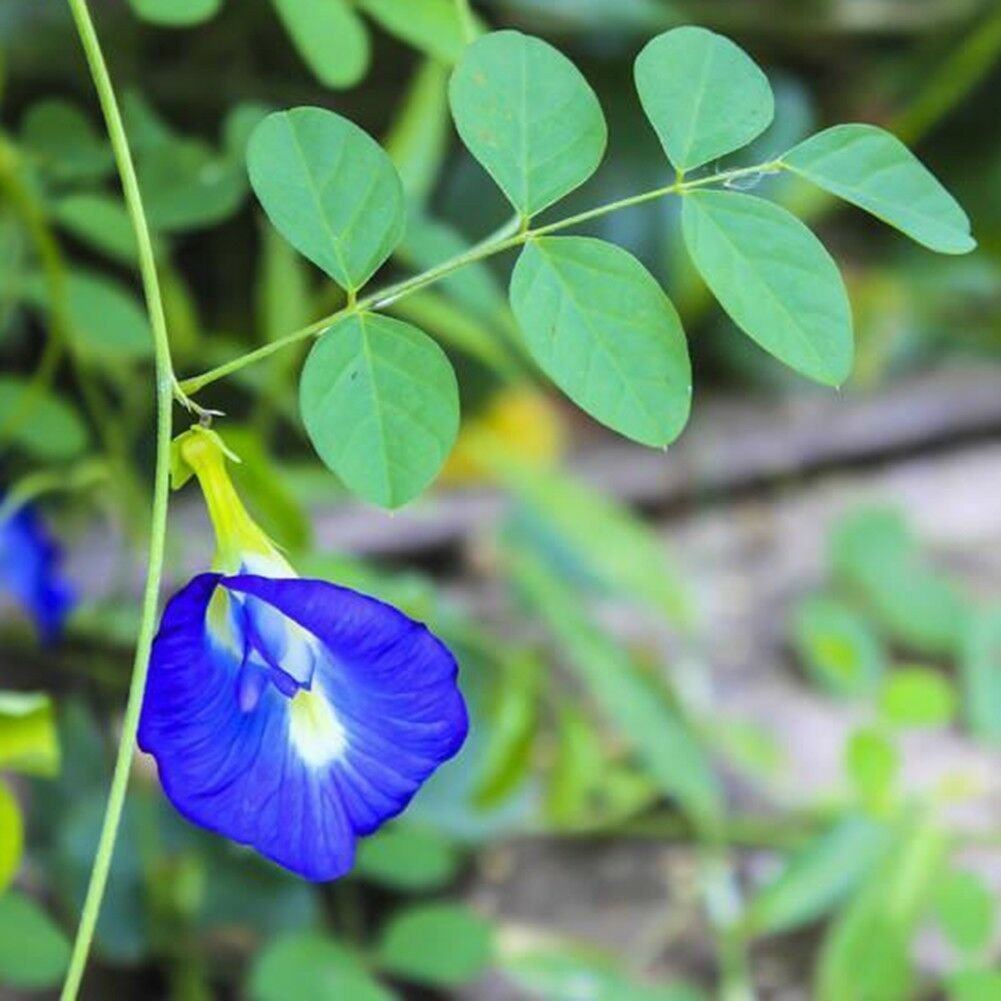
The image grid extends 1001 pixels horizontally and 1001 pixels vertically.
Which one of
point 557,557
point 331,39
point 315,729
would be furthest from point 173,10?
point 557,557

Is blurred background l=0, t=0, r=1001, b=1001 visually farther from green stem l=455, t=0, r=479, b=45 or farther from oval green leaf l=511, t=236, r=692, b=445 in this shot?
Result: oval green leaf l=511, t=236, r=692, b=445

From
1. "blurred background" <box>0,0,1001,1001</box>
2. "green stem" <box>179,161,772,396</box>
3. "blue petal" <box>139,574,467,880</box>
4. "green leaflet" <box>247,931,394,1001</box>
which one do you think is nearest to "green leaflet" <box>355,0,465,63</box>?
"blurred background" <box>0,0,1001,1001</box>

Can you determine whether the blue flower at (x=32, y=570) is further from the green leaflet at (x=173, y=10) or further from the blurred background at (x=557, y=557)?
the green leaflet at (x=173, y=10)

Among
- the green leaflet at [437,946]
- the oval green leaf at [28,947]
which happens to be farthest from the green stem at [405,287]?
the green leaflet at [437,946]

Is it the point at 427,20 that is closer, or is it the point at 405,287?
the point at 405,287

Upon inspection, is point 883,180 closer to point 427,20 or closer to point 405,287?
point 405,287

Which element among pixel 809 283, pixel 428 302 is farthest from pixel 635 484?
pixel 809 283

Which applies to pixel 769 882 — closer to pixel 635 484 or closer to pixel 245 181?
pixel 245 181
